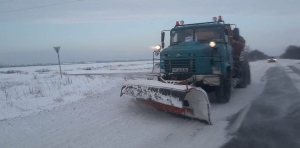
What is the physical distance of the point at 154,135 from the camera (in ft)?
21.5

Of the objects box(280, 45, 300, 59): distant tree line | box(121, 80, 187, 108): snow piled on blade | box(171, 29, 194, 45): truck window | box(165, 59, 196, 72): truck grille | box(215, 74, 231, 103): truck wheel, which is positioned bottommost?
box(280, 45, 300, 59): distant tree line

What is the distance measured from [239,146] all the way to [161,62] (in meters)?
5.35

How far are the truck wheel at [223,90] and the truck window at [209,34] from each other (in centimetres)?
148

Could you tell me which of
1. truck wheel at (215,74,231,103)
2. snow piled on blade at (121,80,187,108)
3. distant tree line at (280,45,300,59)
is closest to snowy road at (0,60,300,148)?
truck wheel at (215,74,231,103)

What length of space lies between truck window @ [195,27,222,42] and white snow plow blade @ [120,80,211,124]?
312 cm

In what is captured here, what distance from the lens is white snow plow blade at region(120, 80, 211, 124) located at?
736 centimetres

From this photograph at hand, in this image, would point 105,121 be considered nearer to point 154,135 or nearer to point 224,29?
point 154,135

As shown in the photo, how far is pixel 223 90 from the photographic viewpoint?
10125mm

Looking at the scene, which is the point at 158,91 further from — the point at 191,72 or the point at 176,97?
the point at 191,72

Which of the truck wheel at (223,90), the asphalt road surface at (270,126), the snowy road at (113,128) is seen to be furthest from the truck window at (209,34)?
the asphalt road surface at (270,126)

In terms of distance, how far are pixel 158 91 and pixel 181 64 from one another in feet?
7.70

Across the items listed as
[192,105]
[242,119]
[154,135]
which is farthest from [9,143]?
[242,119]

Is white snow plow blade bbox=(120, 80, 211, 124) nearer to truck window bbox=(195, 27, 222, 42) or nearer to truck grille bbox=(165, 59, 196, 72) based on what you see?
truck grille bbox=(165, 59, 196, 72)

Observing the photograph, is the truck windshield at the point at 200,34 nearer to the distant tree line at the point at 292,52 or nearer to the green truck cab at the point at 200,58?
the green truck cab at the point at 200,58
